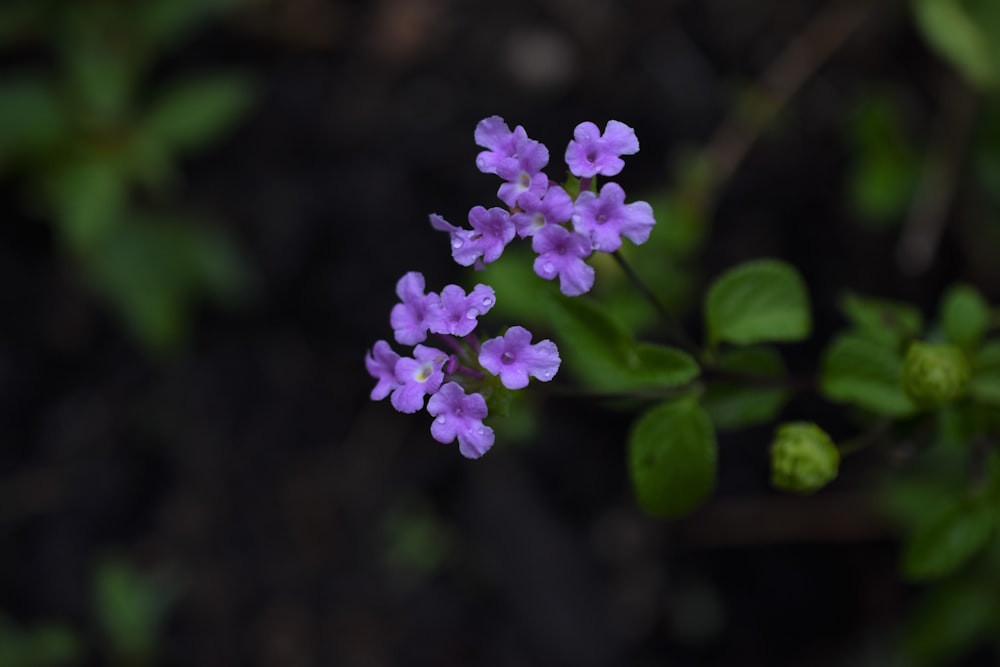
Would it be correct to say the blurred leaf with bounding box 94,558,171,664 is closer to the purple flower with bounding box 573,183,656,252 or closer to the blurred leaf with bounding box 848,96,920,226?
the purple flower with bounding box 573,183,656,252

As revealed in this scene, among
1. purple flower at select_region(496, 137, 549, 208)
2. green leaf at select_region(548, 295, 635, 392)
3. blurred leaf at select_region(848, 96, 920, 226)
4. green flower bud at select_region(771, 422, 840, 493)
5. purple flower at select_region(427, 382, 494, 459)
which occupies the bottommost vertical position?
purple flower at select_region(427, 382, 494, 459)

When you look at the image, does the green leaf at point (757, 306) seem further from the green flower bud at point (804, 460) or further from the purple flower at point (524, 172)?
the purple flower at point (524, 172)

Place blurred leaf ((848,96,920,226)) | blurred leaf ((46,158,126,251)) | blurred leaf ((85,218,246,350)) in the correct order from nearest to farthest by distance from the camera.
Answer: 1. blurred leaf ((848,96,920,226))
2. blurred leaf ((46,158,126,251))
3. blurred leaf ((85,218,246,350))

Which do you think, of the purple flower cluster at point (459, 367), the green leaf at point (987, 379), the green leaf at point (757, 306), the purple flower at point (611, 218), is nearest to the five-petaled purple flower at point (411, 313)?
the purple flower cluster at point (459, 367)

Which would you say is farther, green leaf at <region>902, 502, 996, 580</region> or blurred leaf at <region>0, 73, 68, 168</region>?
blurred leaf at <region>0, 73, 68, 168</region>

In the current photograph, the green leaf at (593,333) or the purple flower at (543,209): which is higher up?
the purple flower at (543,209)

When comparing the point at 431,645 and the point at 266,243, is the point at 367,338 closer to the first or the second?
the point at 266,243

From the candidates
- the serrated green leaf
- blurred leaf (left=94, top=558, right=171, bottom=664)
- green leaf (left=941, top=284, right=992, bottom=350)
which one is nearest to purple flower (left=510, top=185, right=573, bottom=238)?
the serrated green leaf

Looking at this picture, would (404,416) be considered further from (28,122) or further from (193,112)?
(28,122)
